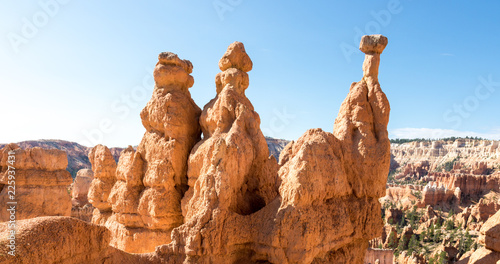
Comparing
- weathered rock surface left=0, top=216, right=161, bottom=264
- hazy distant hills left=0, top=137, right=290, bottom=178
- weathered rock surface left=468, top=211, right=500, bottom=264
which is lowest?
weathered rock surface left=468, top=211, right=500, bottom=264

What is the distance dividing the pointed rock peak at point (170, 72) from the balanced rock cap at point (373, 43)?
521 centimetres

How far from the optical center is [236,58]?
10.4 metres

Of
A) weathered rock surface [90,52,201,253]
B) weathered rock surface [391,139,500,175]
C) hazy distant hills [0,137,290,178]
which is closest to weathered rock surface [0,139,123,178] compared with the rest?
hazy distant hills [0,137,290,178]

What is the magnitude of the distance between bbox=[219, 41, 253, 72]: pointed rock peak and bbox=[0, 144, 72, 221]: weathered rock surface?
22.8 feet

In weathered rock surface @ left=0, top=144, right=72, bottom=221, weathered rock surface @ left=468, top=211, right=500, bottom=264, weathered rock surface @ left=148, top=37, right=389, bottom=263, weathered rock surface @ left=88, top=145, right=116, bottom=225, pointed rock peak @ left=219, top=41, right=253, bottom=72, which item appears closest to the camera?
weathered rock surface @ left=148, top=37, right=389, bottom=263

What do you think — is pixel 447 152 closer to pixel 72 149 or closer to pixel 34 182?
pixel 72 149

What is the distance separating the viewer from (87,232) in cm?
627

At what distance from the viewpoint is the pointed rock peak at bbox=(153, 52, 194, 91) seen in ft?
34.7

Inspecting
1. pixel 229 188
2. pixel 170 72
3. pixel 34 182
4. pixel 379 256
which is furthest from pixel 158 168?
pixel 379 256

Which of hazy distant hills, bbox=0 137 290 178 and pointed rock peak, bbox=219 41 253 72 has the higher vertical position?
hazy distant hills, bbox=0 137 290 178

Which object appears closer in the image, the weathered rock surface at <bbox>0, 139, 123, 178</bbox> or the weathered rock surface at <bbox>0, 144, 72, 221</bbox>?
the weathered rock surface at <bbox>0, 144, 72, 221</bbox>

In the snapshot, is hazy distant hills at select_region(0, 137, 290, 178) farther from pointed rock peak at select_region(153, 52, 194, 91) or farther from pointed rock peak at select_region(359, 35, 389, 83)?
pointed rock peak at select_region(359, 35, 389, 83)

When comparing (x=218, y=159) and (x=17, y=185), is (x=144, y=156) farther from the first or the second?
(x=17, y=185)

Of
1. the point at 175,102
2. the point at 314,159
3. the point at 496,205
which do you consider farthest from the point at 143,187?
the point at 496,205
